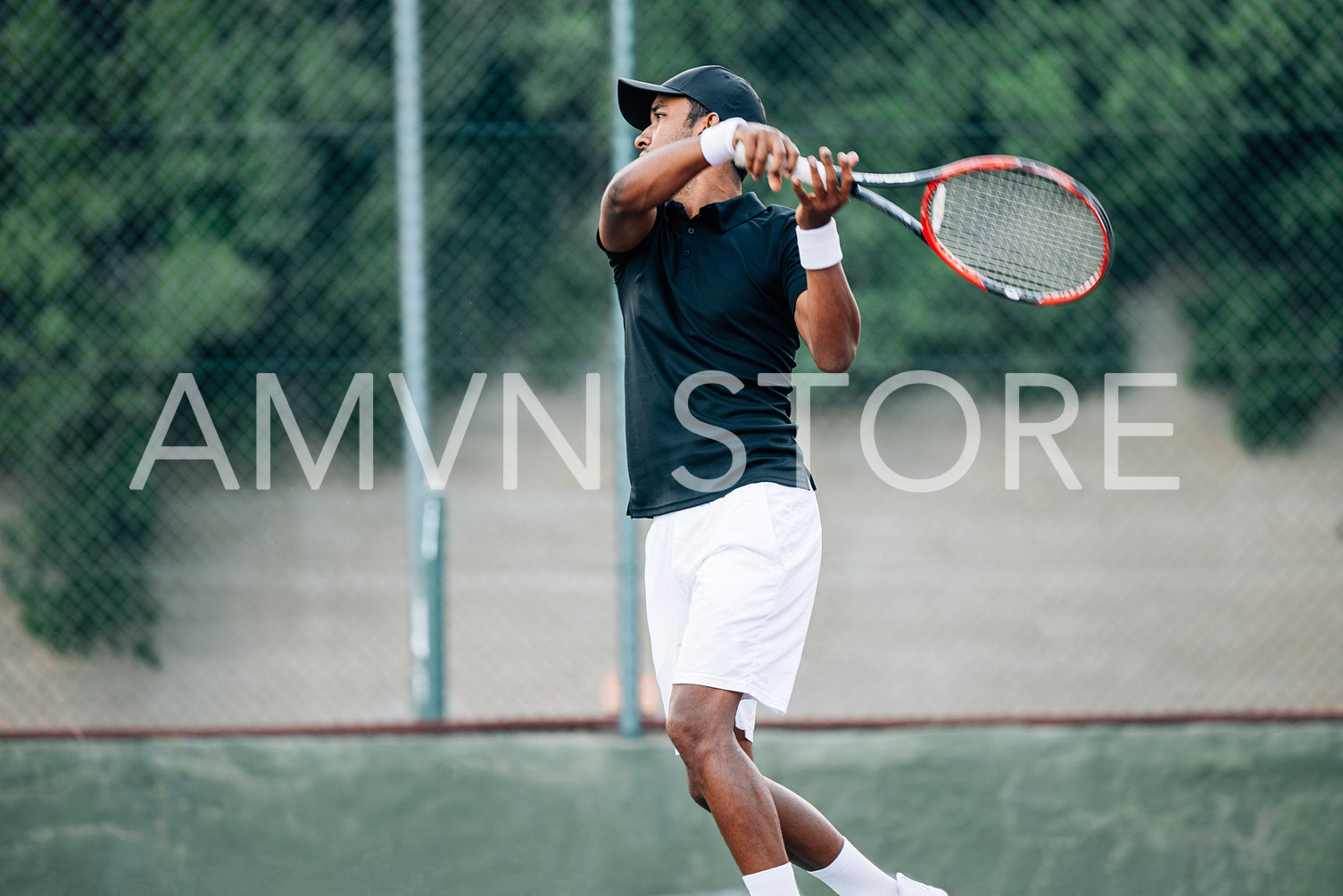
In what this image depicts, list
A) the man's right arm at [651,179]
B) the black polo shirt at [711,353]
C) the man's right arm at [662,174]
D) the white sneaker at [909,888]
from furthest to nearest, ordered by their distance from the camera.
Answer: the white sneaker at [909,888] → the black polo shirt at [711,353] → the man's right arm at [651,179] → the man's right arm at [662,174]

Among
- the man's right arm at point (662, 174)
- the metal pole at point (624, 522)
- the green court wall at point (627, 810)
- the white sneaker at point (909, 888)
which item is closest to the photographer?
the man's right arm at point (662, 174)

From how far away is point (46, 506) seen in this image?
5484 millimetres

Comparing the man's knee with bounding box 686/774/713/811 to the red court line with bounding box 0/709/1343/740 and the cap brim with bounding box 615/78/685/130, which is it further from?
the cap brim with bounding box 615/78/685/130

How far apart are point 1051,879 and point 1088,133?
4.85 m

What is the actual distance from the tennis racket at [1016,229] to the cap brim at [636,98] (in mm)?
503

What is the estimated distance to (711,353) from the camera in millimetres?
2275

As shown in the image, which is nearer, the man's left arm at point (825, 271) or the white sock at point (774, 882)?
the man's left arm at point (825, 271)

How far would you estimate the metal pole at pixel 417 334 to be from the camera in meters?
3.95

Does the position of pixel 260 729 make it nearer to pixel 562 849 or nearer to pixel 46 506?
pixel 562 849

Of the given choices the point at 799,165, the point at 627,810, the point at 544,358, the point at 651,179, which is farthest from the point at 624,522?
the point at 544,358

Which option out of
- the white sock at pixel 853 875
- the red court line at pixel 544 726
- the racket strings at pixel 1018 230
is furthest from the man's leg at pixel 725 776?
the red court line at pixel 544 726

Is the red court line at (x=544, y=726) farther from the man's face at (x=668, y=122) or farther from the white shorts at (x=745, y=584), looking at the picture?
the man's face at (x=668, y=122)

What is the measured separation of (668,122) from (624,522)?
164 cm

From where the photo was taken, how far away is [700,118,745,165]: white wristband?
2035mm
